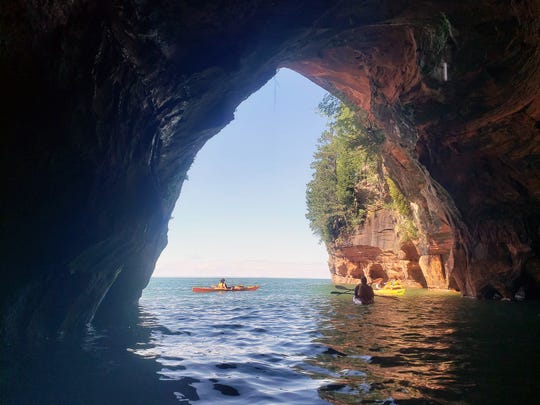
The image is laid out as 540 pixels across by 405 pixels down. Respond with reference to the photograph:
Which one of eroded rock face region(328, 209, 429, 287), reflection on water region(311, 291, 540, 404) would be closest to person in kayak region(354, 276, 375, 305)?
reflection on water region(311, 291, 540, 404)

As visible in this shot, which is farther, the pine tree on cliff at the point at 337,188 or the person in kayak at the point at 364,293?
the pine tree on cliff at the point at 337,188

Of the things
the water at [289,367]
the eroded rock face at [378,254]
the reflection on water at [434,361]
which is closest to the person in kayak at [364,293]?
the reflection on water at [434,361]

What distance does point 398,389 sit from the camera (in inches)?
169

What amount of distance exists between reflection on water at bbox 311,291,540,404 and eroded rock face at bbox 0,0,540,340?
4.95 metres

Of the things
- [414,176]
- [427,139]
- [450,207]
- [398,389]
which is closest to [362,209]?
[414,176]

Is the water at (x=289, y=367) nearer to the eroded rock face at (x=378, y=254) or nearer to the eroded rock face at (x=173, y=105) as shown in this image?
the eroded rock face at (x=173, y=105)

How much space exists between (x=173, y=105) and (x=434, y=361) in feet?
23.0

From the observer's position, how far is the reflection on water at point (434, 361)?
4109mm

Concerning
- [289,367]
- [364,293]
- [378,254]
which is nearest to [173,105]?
[289,367]

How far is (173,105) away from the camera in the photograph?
7930 millimetres

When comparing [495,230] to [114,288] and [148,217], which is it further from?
[114,288]

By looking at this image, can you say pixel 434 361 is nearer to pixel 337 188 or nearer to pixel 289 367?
pixel 289 367

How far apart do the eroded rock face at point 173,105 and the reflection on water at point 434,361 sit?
4.95 metres

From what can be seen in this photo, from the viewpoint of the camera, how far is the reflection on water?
13.5 ft
